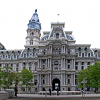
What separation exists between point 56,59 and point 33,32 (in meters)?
58.1

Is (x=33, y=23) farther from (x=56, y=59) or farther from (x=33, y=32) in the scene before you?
(x=56, y=59)

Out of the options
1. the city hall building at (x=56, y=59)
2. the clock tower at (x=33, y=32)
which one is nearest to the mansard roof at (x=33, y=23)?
the clock tower at (x=33, y=32)

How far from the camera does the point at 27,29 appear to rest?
139125 mm

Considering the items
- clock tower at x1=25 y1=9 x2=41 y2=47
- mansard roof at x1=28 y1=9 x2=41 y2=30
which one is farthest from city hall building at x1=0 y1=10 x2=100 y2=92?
mansard roof at x1=28 y1=9 x2=41 y2=30

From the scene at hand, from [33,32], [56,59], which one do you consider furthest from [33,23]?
[56,59]

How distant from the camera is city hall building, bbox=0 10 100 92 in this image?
8244 cm

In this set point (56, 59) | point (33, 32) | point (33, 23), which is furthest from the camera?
point (33, 23)

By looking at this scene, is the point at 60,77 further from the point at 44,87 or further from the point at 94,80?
the point at 94,80

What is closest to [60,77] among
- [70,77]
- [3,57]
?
[70,77]

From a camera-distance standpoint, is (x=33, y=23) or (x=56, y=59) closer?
(x=56, y=59)

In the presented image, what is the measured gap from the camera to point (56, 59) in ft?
277

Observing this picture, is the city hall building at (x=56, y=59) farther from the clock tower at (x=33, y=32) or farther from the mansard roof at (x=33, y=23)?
the mansard roof at (x=33, y=23)

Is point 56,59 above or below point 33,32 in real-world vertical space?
below

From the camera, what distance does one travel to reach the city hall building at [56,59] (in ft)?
270
